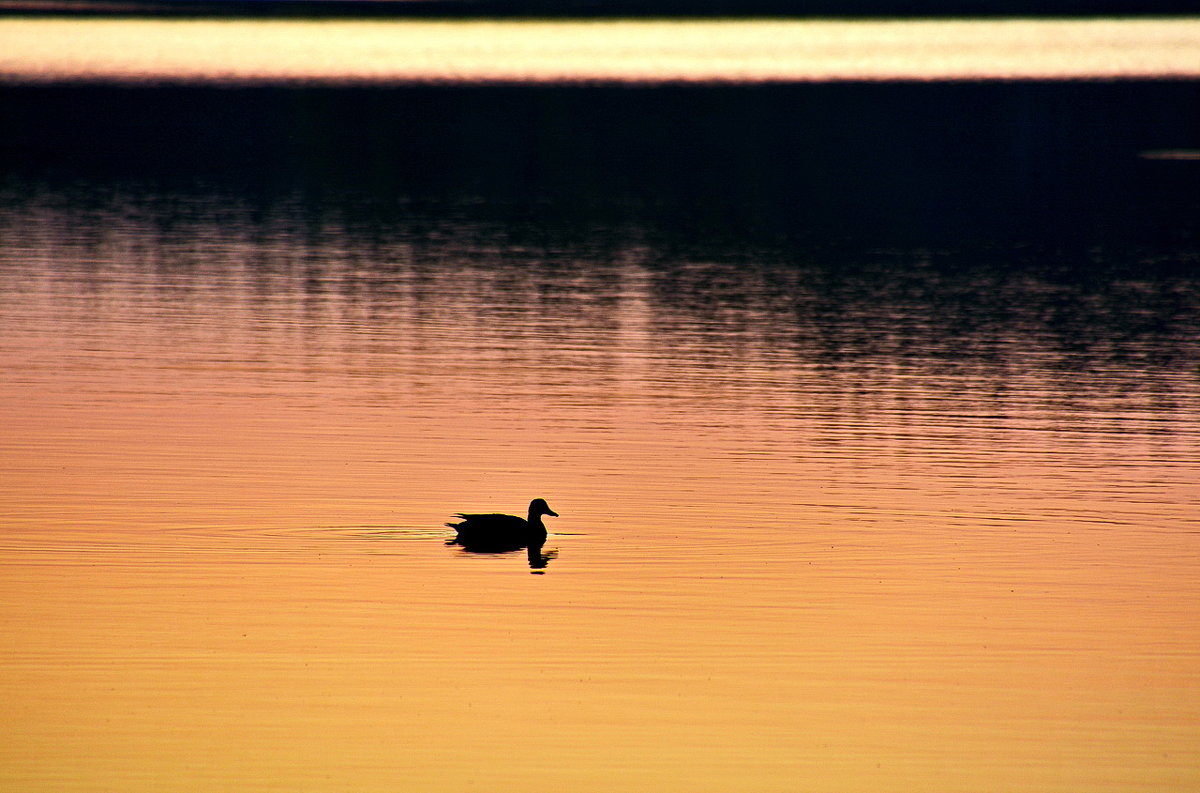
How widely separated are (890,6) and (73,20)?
65.3 meters

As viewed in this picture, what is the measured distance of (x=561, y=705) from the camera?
1270 centimetres

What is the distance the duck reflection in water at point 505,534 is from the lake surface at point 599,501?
0.11 metres

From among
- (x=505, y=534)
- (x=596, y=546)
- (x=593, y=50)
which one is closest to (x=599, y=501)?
(x=596, y=546)

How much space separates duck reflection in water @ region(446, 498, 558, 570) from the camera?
627 inches

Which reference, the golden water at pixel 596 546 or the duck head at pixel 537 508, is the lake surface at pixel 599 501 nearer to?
the golden water at pixel 596 546

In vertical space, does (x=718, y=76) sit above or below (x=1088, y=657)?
above

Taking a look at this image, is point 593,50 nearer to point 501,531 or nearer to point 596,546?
point 596,546

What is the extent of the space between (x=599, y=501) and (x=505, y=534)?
6.18 feet

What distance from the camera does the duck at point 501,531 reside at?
15930 millimetres

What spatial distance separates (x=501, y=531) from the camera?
15.9 meters

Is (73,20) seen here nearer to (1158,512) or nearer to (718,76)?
(718,76)

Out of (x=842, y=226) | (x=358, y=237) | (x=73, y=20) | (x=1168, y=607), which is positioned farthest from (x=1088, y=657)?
(x=73, y=20)

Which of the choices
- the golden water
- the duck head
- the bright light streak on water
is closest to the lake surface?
the golden water

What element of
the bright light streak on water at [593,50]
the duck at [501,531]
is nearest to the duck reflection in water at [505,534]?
the duck at [501,531]
